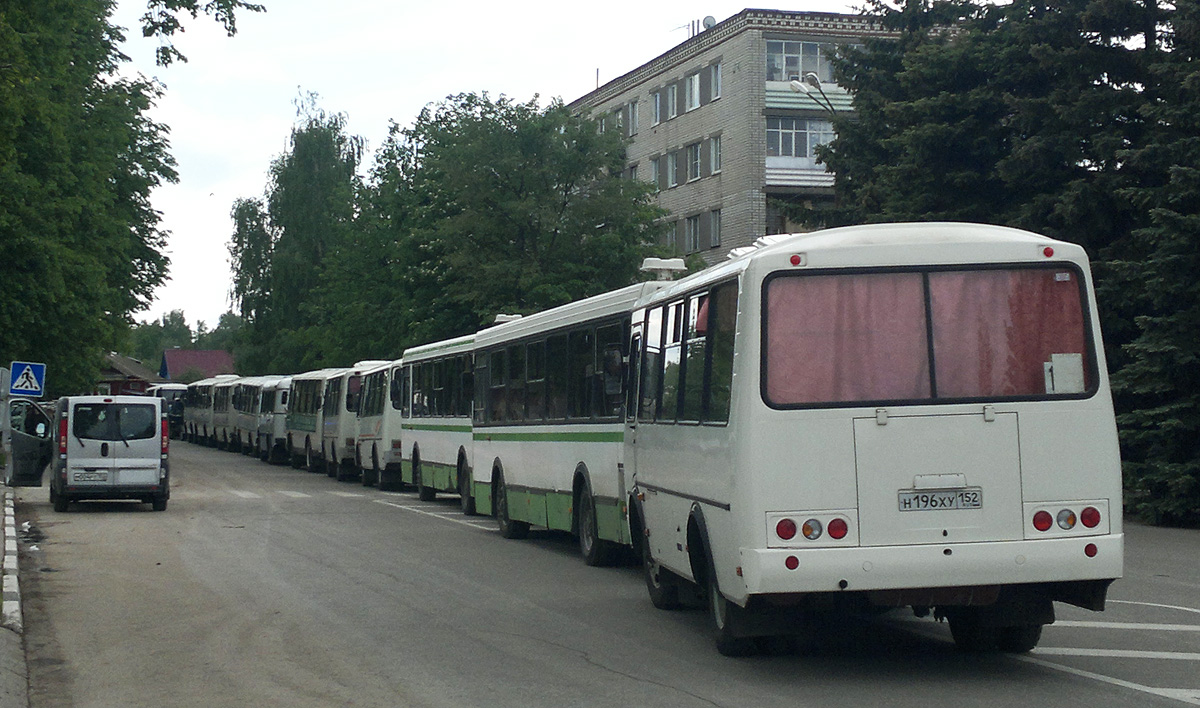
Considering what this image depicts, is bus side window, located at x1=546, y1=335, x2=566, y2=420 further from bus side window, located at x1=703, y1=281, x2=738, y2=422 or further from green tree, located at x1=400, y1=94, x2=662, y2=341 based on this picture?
green tree, located at x1=400, y1=94, x2=662, y2=341

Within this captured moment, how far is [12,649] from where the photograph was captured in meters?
11.0

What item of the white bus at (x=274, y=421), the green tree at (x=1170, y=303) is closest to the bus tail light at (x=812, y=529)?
the green tree at (x=1170, y=303)

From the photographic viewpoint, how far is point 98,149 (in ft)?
134

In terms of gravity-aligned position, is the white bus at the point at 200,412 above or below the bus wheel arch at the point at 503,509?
above

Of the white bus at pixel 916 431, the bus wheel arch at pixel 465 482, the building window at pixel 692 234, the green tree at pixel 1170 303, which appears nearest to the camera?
the white bus at pixel 916 431

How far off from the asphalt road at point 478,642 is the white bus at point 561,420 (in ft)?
2.26

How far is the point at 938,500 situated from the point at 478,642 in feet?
12.4

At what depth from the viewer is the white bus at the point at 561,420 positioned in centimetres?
1655

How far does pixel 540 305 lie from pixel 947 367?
35.9m

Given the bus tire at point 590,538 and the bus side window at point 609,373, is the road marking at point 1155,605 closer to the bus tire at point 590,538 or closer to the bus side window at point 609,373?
the bus side window at point 609,373

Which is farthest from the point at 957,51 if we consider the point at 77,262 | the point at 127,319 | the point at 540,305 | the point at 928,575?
the point at 127,319

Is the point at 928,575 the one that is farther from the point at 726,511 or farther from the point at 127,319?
the point at 127,319

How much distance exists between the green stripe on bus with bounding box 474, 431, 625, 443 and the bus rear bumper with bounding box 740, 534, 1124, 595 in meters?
6.64

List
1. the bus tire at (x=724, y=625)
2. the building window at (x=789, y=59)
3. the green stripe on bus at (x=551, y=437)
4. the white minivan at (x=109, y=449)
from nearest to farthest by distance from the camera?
the bus tire at (x=724, y=625)
the green stripe on bus at (x=551, y=437)
the white minivan at (x=109, y=449)
the building window at (x=789, y=59)
